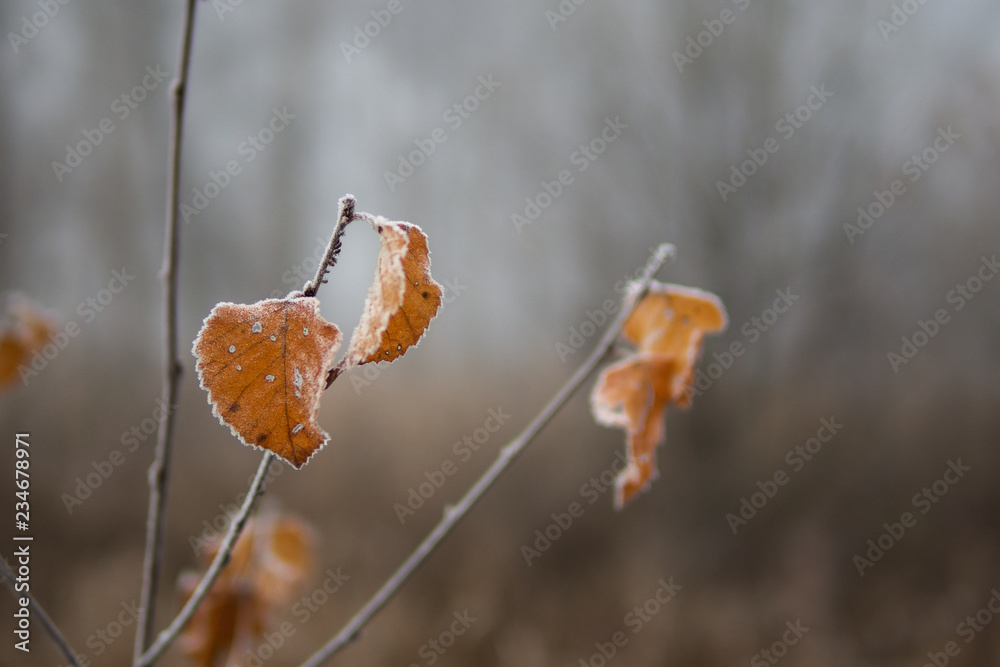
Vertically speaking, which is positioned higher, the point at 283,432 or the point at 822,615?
the point at 283,432

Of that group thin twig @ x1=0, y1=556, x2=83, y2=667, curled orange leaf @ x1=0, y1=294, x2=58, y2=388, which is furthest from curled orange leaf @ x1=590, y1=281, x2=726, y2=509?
curled orange leaf @ x1=0, y1=294, x2=58, y2=388

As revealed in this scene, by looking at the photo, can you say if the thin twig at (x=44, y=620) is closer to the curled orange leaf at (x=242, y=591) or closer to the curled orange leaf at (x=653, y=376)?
the curled orange leaf at (x=242, y=591)

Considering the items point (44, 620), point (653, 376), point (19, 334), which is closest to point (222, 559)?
point (44, 620)

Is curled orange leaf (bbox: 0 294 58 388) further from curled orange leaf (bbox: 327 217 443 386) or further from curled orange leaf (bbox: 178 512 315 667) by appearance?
curled orange leaf (bbox: 327 217 443 386)

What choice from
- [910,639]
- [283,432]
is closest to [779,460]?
[910,639]

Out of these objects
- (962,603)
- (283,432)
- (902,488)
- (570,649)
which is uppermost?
(283,432)

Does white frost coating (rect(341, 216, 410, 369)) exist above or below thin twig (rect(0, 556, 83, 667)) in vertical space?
above

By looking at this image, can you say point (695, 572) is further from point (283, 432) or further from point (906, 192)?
point (283, 432)

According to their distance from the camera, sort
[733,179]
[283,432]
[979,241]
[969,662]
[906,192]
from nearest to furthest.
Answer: [283,432], [969,662], [733,179], [906,192], [979,241]
